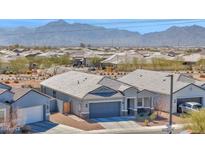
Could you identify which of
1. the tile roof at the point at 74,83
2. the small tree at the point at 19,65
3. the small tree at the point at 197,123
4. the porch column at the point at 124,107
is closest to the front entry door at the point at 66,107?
the tile roof at the point at 74,83

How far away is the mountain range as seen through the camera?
3.89 metres

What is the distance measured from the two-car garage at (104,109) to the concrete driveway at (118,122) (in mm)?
127

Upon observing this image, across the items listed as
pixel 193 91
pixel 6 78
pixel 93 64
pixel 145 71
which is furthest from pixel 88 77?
pixel 193 91

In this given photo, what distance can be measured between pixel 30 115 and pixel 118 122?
1124mm

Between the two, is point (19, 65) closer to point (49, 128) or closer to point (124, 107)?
point (49, 128)

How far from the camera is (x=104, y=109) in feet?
19.9

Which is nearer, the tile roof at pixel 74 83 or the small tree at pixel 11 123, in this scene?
the small tree at pixel 11 123

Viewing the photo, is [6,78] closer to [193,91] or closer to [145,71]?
[145,71]

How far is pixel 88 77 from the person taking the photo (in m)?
5.72

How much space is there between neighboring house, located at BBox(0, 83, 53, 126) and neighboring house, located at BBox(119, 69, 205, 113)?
4.18 ft

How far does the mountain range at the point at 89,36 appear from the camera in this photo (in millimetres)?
3891

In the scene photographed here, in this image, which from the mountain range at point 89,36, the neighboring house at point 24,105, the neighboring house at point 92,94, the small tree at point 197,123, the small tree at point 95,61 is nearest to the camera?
the small tree at point 197,123

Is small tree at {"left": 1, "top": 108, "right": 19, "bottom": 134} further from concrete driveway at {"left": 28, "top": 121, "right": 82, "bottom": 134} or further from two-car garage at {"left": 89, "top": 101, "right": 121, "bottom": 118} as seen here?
two-car garage at {"left": 89, "top": 101, "right": 121, "bottom": 118}

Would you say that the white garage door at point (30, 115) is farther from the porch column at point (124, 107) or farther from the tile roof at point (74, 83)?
the porch column at point (124, 107)
